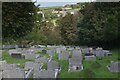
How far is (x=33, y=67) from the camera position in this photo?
21.0 meters

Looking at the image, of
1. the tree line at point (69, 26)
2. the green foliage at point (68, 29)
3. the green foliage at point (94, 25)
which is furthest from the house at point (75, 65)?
the green foliage at point (68, 29)

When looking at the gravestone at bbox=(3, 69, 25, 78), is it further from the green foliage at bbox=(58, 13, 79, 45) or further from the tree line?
the green foliage at bbox=(58, 13, 79, 45)

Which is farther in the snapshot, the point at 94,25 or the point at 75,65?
the point at 94,25

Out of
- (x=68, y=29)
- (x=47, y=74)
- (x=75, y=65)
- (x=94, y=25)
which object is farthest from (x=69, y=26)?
(x=47, y=74)

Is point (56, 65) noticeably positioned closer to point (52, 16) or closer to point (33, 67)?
point (33, 67)

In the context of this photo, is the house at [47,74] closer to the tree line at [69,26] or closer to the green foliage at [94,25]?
the tree line at [69,26]

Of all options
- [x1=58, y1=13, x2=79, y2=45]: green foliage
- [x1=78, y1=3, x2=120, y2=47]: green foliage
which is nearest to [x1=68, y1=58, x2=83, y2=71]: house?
[x1=78, y1=3, x2=120, y2=47]: green foliage

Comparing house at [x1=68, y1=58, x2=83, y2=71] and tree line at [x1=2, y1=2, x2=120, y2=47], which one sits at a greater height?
tree line at [x1=2, y1=2, x2=120, y2=47]

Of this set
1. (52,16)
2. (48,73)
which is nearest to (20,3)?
(48,73)

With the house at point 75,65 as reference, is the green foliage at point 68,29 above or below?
above

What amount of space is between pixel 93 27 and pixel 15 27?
32.8 metres

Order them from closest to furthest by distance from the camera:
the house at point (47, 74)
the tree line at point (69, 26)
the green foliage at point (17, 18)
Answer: the green foliage at point (17, 18), the house at point (47, 74), the tree line at point (69, 26)

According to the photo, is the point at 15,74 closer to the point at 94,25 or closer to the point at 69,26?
the point at 94,25

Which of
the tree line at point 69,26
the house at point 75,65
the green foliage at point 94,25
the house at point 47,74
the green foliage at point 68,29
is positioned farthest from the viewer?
the green foliage at point 68,29
